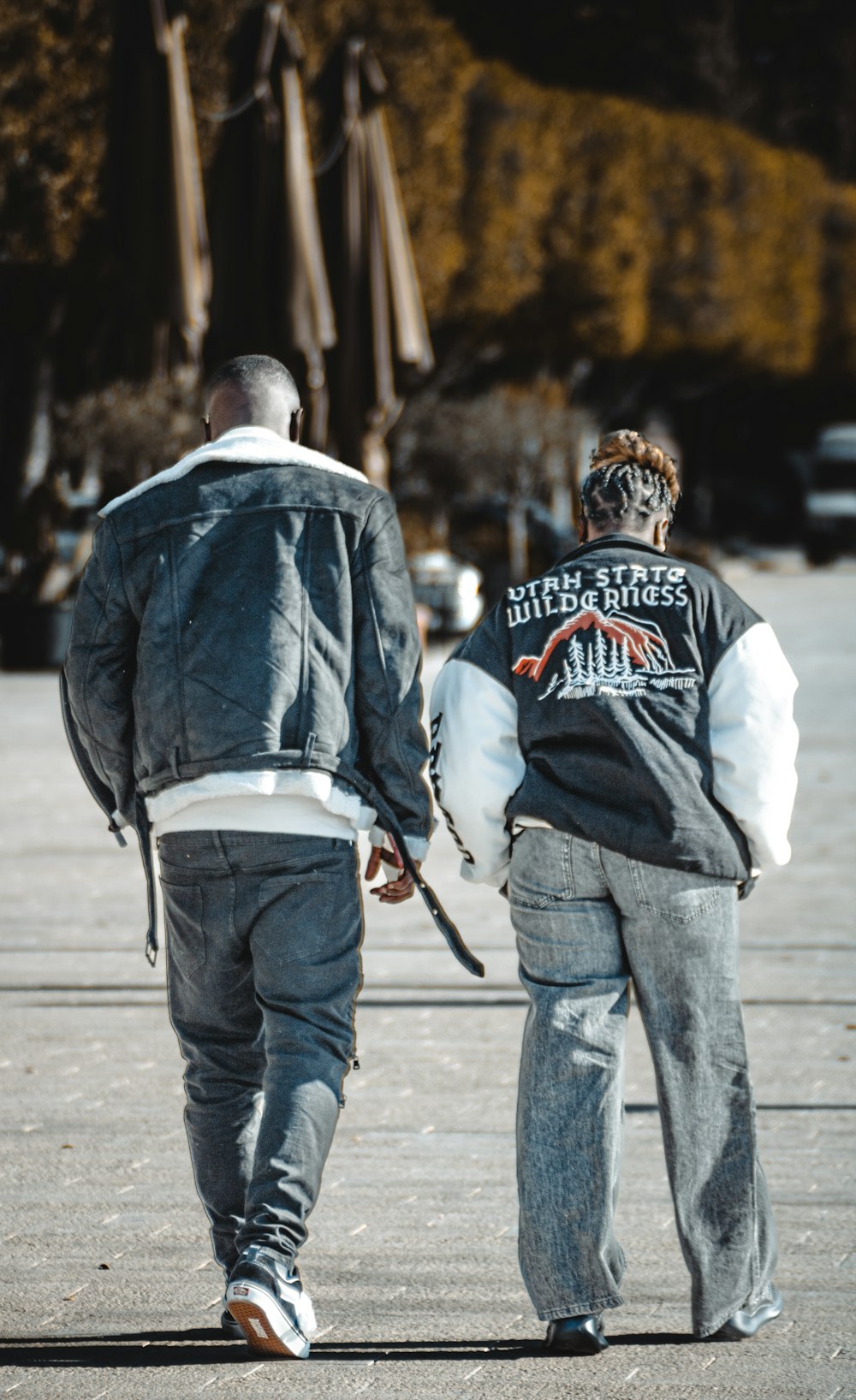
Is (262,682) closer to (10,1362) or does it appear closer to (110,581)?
(110,581)

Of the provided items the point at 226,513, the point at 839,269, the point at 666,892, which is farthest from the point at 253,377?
the point at 839,269

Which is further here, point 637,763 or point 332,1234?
point 332,1234

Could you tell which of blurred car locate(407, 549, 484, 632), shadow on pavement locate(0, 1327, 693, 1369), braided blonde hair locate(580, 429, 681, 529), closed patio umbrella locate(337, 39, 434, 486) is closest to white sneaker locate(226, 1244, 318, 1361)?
shadow on pavement locate(0, 1327, 693, 1369)

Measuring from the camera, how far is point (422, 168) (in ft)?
82.2

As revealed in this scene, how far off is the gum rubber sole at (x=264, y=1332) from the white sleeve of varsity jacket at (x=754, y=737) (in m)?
1.23

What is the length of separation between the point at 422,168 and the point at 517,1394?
76.3ft

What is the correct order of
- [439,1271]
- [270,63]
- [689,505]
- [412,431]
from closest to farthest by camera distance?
[439,1271]
[270,63]
[412,431]
[689,505]

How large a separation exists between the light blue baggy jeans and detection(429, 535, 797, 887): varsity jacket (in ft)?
0.27

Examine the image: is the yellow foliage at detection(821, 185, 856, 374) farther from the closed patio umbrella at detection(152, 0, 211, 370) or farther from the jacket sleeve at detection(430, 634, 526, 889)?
the jacket sleeve at detection(430, 634, 526, 889)

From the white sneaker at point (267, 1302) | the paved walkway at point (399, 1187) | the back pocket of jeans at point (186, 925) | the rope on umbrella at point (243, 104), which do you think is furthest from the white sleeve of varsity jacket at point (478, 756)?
the rope on umbrella at point (243, 104)

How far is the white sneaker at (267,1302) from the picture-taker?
3.32 metres

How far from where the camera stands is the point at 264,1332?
335 cm

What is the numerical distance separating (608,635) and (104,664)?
97 centimetres

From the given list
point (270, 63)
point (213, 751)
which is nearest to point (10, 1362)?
point (213, 751)
